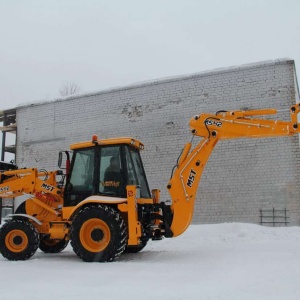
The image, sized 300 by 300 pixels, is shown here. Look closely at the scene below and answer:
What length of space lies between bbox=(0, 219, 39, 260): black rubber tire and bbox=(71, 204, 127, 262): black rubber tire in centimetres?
102

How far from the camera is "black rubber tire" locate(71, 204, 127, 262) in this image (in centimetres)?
748

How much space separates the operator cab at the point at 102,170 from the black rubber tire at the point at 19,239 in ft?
2.90

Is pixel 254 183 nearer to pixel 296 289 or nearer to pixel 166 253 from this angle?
pixel 166 253

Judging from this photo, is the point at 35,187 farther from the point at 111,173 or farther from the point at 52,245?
the point at 111,173

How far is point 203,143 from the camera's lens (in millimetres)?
8391

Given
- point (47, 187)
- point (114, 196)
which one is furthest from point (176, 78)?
point (114, 196)

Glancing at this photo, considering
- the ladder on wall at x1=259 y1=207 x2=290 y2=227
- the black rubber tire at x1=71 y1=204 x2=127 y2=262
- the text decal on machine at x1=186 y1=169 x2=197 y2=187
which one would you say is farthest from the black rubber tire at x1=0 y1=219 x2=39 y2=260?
the ladder on wall at x1=259 y1=207 x2=290 y2=227

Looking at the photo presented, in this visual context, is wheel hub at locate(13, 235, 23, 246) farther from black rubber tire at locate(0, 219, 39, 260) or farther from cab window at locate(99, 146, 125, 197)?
cab window at locate(99, 146, 125, 197)

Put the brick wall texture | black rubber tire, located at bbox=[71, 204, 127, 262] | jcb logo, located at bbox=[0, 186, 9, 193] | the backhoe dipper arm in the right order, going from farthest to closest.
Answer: the brick wall texture → jcb logo, located at bbox=[0, 186, 9, 193] → the backhoe dipper arm → black rubber tire, located at bbox=[71, 204, 127, 262]

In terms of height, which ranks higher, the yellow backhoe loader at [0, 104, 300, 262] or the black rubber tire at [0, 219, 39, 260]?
the yellow backhoe loader at [0, 104, 300, 262]

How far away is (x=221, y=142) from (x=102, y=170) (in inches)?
245

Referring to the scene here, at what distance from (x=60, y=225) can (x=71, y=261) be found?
827 mm

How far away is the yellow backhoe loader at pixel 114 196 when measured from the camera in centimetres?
768

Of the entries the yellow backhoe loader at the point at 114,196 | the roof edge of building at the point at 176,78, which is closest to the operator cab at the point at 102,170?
the yellow backhoe loader at the point at 114,196
